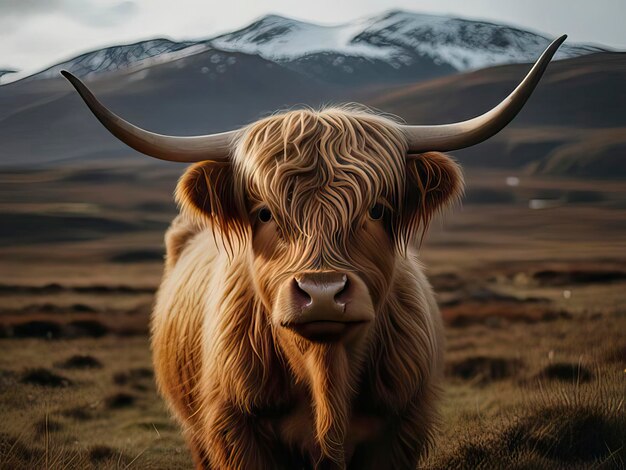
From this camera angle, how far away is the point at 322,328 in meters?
2.45

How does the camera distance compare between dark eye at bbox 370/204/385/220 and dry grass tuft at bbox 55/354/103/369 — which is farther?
dry grass tuft at bbox 55/354/103/369

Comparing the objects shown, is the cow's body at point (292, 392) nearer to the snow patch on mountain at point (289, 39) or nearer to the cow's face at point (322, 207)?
the cow's face at point (322, 207)

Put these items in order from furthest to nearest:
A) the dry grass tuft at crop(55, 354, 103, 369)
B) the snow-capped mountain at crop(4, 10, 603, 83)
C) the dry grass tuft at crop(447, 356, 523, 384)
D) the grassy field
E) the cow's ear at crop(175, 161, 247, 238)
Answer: the snow-capped mountain at crop(4, 10, 603, 83), the dry grass tuft at crop(55, 354, 103, 369), the dry grass tuft at crop(447, 356, 523, 384), the grassy field, the cow's ear at crop(175, 161, 247, 238)

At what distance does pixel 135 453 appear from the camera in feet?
16.4

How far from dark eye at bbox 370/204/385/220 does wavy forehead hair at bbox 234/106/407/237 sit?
3 centimetres

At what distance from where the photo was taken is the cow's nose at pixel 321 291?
2.39 m

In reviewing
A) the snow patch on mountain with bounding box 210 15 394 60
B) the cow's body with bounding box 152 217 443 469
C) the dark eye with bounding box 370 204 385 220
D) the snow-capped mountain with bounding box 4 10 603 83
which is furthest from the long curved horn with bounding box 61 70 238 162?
the snow patch on mountain with bounding box 210 15 394 60

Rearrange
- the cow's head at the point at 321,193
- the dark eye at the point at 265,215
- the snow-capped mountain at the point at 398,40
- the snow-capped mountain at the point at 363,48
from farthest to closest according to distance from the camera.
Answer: the snow-capped mountain at the point at 398,40, the snow-capped mountain at the point at 363,48, the dark eye at the point at 265,215, the cow's head at the point at 321,193

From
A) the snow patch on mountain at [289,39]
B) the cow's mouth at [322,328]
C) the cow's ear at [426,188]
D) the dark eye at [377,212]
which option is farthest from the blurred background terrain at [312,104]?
the cow's mouth at [322,328]

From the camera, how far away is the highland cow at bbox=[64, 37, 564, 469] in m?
2.73

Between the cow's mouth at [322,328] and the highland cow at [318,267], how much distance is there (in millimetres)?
110

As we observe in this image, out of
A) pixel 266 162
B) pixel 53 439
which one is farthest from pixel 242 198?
pixel 53 439

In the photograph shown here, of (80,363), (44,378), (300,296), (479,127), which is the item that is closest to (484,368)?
(80,363)

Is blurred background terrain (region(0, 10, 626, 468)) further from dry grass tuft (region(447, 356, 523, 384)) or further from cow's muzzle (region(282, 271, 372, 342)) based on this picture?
cow's muzzle (region(282, 271, 372, 342))
